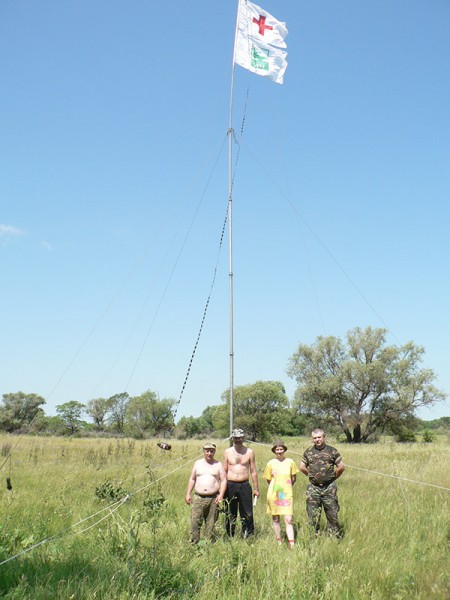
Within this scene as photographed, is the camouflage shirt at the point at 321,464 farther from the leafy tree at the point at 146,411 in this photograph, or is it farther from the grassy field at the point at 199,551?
the leafy tree at the point at 146,411

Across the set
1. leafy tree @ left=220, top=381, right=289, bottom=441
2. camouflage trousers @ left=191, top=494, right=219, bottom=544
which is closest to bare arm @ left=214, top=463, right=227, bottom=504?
camouflage trousers @ left=191, top=494, right=219, bottom=544

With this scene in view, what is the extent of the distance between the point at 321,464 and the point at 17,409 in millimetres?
102426

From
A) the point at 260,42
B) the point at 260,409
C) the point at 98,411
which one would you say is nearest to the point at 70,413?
the point at 98,411

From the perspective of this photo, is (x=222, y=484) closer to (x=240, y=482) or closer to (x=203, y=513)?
(x=240, y=482)

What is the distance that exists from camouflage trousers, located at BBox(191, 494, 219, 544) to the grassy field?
0.23 meters

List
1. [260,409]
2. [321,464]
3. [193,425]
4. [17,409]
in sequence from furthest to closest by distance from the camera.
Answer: [193,425], [17,409], [260,409], [321,464]

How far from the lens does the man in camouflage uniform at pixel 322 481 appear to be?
8211 millimetres

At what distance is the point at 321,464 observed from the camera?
330 inches

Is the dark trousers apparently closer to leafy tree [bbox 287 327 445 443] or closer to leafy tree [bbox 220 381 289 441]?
leafy tree [bbox 287 327 445 443]

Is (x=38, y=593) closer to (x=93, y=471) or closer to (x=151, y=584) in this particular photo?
(x=151, y=584)

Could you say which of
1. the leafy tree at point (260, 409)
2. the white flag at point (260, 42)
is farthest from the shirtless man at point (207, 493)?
the leafy tree at point (260, 409)

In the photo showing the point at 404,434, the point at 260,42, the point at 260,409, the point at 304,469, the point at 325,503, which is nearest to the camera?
Answer: the point at 325,503

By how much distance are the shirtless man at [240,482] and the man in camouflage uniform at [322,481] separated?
95cm

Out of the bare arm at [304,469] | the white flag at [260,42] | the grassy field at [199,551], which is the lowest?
the grassy field at [199,551]
